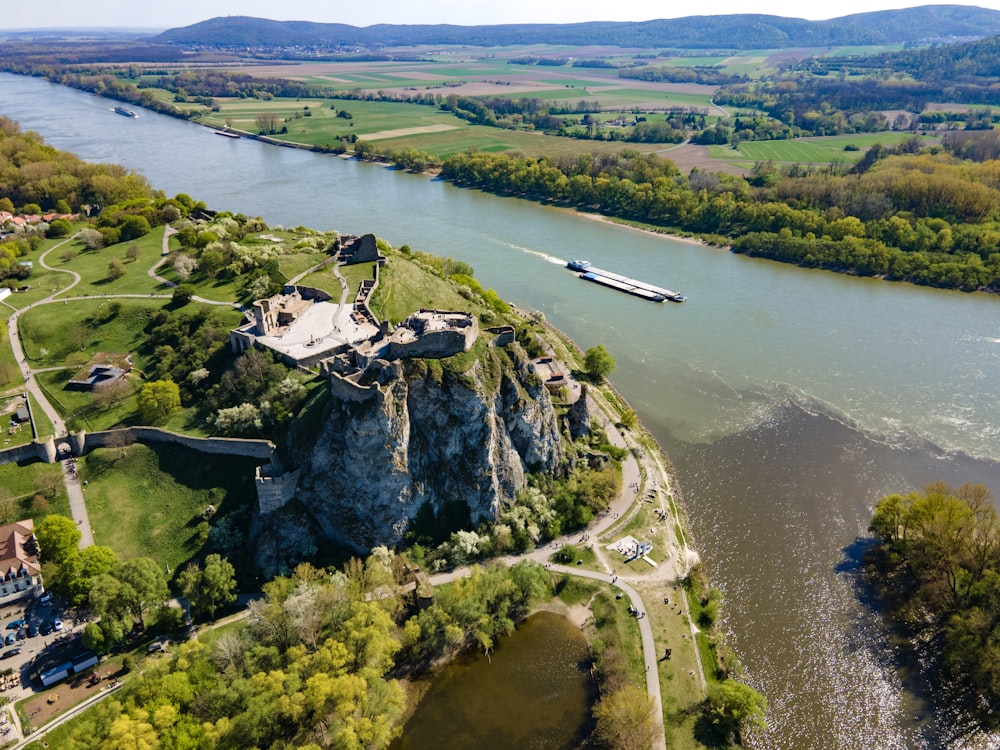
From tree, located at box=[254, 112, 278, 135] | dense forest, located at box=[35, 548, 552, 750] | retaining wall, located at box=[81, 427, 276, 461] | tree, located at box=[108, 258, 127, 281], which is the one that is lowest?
dense forest, located at box=[35, 548, 552, 750]

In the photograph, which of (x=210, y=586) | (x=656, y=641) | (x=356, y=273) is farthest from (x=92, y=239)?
(x=656, y=641)

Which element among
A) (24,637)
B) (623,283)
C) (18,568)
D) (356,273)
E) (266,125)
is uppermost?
(266,125)

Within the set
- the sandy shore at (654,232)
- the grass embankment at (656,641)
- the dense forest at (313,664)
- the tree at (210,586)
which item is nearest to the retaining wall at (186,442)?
the tree at (210,586)

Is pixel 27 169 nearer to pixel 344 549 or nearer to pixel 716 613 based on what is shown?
pixel 344 549

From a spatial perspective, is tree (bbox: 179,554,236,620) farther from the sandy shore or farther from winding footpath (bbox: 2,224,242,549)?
the sandy shore

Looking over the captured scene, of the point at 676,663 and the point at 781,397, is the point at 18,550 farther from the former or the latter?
the point at 781,397

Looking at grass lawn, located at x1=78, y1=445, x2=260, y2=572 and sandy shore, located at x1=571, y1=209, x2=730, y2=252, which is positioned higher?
sandy shore, located at x1=571, y1=209, x2=730, y2=252

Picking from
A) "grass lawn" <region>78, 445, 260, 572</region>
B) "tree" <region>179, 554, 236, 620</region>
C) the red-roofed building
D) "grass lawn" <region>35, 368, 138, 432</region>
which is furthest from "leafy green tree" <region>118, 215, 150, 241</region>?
"tree" <region>179, 554, 236, 620</region>
